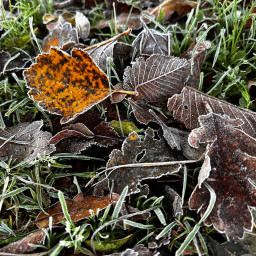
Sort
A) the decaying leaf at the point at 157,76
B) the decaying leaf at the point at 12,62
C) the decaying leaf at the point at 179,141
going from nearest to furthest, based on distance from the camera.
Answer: the decaying leaf at the point at 179,141 < the decaying leaf at the point at 157,76 < the decaying leaf at the point at 12,62

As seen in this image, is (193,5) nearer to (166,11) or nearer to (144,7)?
(166,11)

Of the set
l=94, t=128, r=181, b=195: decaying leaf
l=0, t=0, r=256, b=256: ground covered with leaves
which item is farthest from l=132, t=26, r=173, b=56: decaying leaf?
l=94, t=128, r=181, b=195: decaying leaf

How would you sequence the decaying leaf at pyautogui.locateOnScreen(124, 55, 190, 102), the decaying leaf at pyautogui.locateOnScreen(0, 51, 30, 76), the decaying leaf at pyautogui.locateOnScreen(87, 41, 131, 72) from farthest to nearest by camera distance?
the decaying leaf at pyautogui.locateOnScreen(0, 51, 30, 76), the decaying leaf at pyautogui.locateOnScreen(87, 41, 131, 72), the decaying leaf at pyautogui.locateOnScreen(124, 55, 190, 102)

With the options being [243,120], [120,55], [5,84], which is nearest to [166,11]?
[120,55]

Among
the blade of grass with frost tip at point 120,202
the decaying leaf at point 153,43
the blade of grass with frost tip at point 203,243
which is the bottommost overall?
the blade of grass with frost tip at point 203,243

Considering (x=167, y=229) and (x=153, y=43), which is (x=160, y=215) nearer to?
(x=167, y=229)

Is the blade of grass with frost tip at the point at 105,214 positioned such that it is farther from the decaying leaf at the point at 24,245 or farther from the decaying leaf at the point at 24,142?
the decaying leaf at the point at 24,142

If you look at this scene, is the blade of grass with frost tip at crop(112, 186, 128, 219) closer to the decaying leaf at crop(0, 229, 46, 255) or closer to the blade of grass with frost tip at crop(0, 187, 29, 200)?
the decaying leaf at crop(0, 229, 46, 255)

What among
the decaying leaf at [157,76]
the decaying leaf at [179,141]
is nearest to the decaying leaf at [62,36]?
the decaying leaf at [157,76]

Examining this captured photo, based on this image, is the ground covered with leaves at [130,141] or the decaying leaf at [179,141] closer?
the ground covered with leaves at [130,141]
